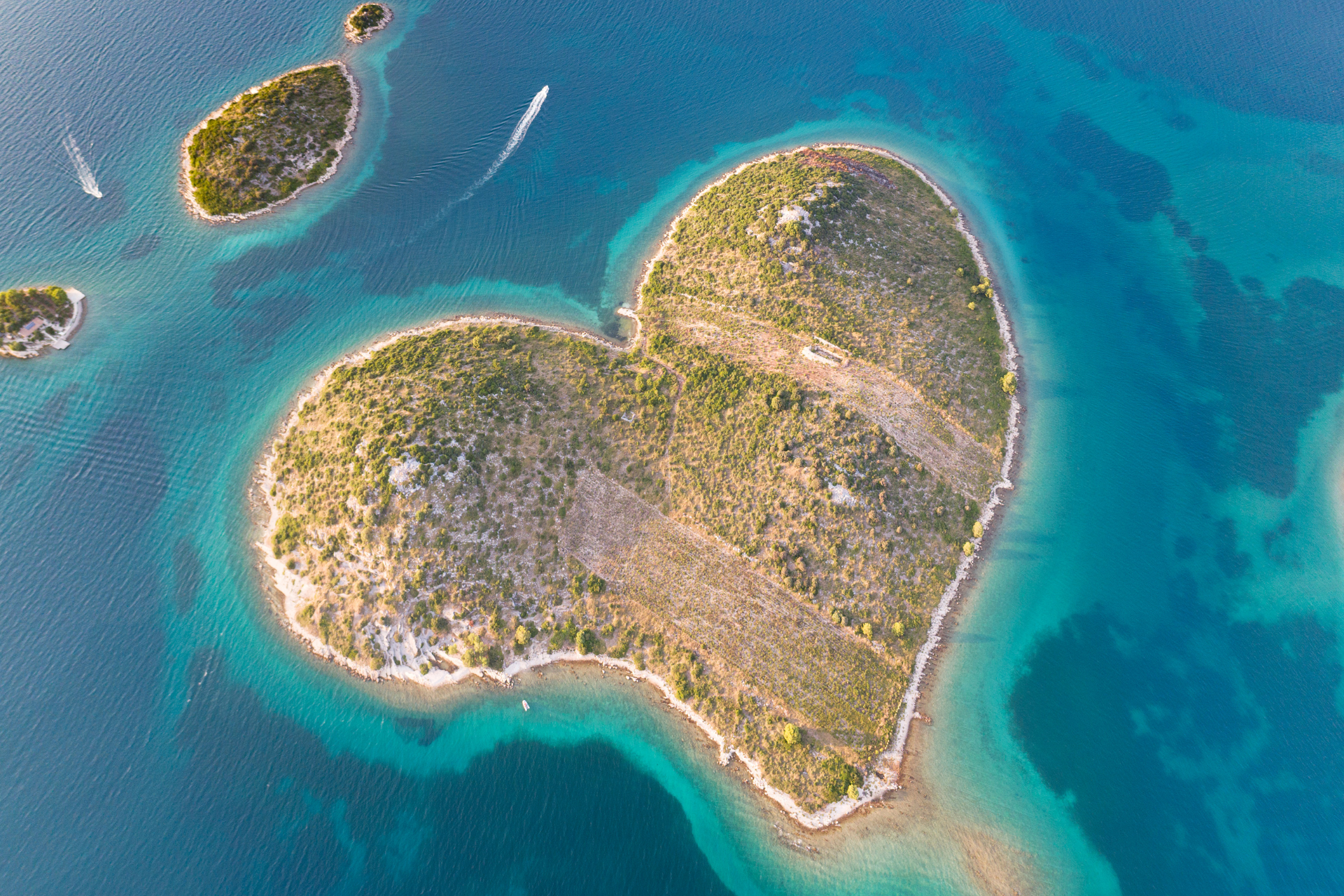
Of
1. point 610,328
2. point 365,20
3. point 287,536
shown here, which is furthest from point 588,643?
point 365,20

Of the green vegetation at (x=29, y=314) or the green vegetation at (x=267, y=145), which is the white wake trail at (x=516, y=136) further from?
the green vegetation at (x=29, y=314)

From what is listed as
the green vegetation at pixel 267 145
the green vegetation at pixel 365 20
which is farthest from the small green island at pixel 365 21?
the green vegetation at pixel 267 145

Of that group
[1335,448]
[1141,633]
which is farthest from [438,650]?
[1335,448]

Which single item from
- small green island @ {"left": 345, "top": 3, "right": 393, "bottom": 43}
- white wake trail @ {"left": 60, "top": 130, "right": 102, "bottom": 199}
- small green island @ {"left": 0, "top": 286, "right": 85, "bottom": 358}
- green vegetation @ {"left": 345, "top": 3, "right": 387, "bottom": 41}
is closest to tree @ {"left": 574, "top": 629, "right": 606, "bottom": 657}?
small green island @ {"left": 0, "top": 286, "right": 85, "bottom": 358}

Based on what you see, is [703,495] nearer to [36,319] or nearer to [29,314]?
[36,319]

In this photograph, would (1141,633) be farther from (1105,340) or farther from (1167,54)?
(1167,54)

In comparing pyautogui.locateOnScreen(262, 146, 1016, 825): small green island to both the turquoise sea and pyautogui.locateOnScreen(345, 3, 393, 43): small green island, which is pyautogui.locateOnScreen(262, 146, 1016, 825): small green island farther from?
pyautogui.locateOnScreen(345, 3, 393, 43): small green island
